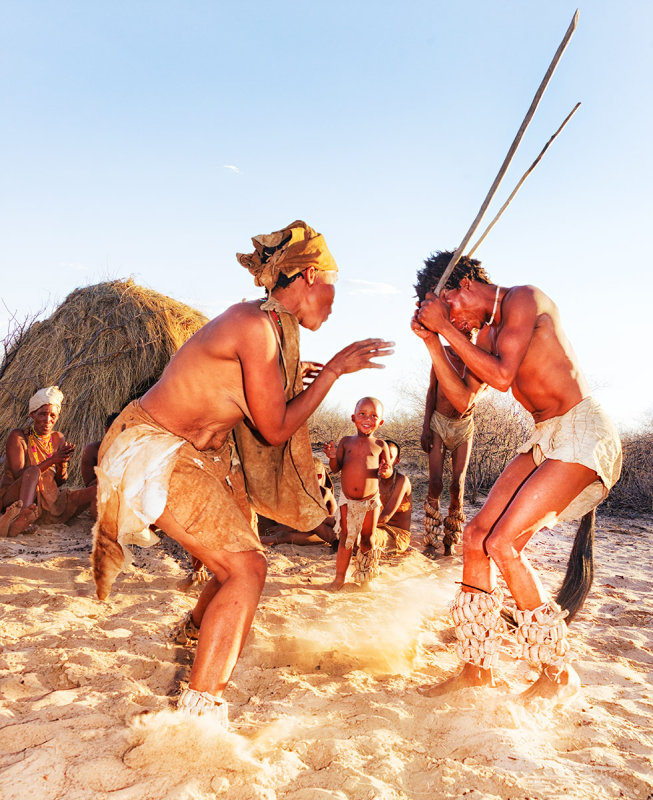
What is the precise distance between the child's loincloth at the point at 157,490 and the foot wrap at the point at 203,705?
474 mm

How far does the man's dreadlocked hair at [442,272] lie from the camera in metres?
3.49

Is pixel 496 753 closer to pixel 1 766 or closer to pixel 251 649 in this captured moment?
pixel 251 649

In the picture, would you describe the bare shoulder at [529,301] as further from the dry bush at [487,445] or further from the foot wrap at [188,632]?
the dry bush at [487,445]

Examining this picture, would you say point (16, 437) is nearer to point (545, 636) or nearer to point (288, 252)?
point (288, 252)

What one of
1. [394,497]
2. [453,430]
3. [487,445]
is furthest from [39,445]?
[487,445]

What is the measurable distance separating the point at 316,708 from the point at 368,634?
3.08 ft

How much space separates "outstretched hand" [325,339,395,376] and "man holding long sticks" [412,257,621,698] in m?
0.33

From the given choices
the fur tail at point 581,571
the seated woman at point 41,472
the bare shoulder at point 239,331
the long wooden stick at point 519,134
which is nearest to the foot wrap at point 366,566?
the fur tail at point 581,571

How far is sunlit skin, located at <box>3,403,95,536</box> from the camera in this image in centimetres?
523

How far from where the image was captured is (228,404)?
2400 mm

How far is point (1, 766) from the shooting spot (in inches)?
71.6

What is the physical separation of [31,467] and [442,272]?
4104 millimetres

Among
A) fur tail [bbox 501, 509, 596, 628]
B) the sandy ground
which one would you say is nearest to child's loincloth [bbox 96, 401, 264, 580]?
the sandy ground

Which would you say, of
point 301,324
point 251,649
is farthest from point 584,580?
point 301,324
